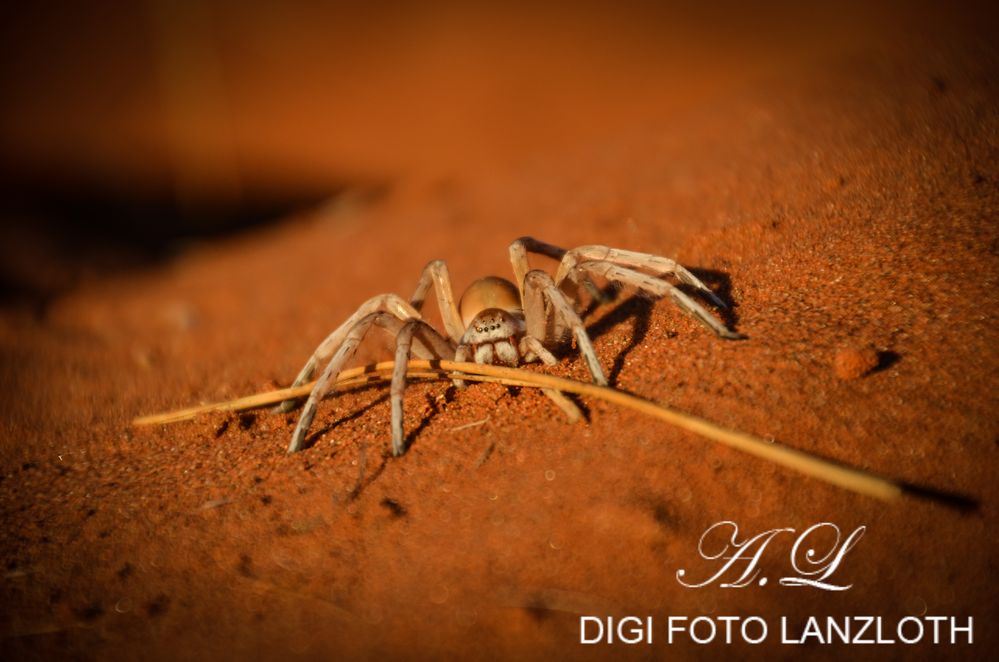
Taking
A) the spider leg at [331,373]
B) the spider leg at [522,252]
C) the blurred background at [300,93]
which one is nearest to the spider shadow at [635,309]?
the spider leg at [522,252]

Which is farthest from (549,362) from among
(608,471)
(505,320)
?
(608,471)

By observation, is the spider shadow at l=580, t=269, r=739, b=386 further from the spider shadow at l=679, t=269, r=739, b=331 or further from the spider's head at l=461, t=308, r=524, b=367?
the spider's head at l=461, t=308, r=524, b=367

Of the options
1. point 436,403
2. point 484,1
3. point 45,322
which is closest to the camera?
point 436,403

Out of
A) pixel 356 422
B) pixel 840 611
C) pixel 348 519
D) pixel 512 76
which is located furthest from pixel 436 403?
pixel 512 76

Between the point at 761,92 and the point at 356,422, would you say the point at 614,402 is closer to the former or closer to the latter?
the point at 356,422

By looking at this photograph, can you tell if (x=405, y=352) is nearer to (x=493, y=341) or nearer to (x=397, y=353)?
(x=397, y=353)

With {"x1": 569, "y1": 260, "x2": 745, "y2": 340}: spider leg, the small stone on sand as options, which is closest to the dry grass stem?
the small stone on sand
